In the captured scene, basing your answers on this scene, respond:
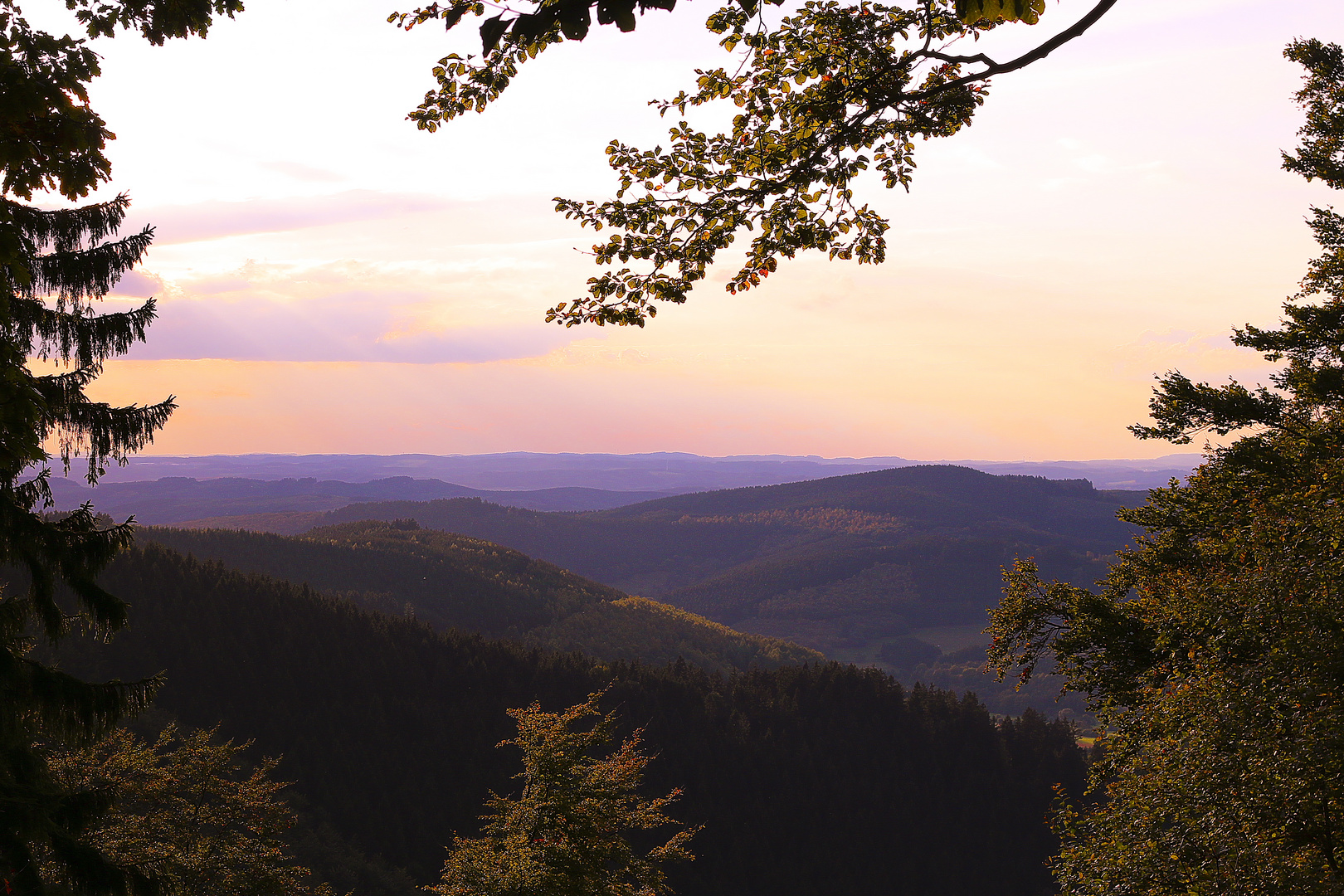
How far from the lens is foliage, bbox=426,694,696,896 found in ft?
58.6

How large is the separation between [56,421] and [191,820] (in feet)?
48.8

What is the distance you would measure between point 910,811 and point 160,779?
135 m

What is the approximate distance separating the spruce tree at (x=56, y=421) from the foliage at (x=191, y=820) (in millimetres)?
7781

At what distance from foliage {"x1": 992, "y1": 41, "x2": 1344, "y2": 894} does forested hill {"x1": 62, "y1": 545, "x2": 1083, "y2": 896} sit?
111797mm

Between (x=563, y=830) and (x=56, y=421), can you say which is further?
(x=563, y=830)

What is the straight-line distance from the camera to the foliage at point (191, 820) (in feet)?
56.8

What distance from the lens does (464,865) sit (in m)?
19.6

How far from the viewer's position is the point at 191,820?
66.6ft

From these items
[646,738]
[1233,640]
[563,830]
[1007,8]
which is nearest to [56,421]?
[1007,8]

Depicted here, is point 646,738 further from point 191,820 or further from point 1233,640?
point 1233,640

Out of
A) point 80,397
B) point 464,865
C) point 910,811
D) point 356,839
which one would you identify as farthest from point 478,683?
point 80,397

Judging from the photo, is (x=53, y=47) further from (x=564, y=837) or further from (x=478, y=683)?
(x=478, y=683)

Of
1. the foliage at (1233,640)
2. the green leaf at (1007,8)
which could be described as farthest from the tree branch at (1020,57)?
the foliage at (1233,640)

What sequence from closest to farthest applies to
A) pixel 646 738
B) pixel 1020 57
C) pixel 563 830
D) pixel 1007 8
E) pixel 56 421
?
pixel 1007 8 → pixel 1020 57 → pixel 56 421 → pixel 563 830 → pixel 646 738
